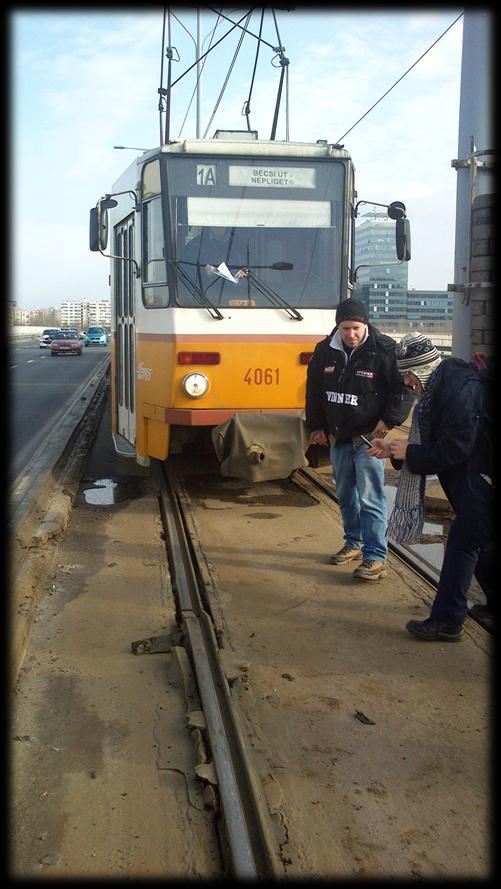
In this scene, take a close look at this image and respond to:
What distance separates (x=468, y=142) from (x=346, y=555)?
196 inches

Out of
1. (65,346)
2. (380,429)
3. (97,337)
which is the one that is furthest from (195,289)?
(97,337)

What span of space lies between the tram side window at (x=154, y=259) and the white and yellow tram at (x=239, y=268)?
19 millimetres

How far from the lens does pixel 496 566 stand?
15.5 ft

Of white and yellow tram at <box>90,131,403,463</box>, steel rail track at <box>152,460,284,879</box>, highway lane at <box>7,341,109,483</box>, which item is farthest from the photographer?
highway lane at <box>7,341,109,483</box>

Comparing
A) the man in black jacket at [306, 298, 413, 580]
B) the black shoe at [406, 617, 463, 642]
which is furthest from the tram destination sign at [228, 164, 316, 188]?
the black shoe at [406, 617, 463, 642]

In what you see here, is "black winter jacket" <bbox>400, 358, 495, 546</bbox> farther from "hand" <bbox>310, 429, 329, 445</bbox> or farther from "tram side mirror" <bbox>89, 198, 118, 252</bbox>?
"tram side mirror" <bbox>89, 198, 118, 252</bbox>

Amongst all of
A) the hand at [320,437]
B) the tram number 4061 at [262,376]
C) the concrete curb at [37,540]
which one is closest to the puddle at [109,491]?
the concrete curb at [37,540]

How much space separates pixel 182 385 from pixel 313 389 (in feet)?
5.90

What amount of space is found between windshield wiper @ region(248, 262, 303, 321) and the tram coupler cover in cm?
95

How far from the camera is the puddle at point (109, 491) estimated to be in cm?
860

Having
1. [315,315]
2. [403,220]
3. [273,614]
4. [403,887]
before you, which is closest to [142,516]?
[315,315]

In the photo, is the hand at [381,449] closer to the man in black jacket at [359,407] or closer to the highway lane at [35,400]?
the man in black jacket at [359,407]

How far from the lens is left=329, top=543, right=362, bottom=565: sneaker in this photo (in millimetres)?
6078

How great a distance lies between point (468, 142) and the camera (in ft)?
28.6
